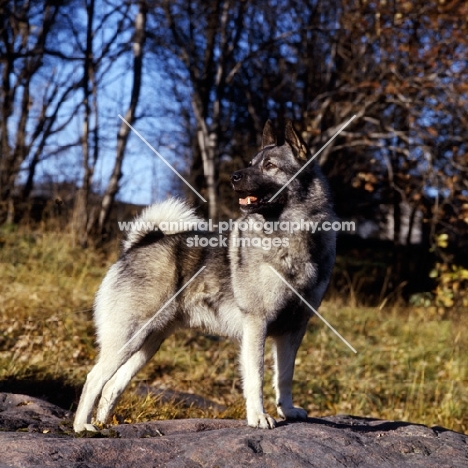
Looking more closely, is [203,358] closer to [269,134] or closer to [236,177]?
[269,134]

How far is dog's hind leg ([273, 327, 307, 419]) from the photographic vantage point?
356 cm

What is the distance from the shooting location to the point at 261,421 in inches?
123

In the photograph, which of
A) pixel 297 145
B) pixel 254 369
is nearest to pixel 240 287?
pixel 254 369

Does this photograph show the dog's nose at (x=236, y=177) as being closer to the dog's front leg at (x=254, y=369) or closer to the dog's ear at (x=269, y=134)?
the dog's ear at (x=269, y=134)

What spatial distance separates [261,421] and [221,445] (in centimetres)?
51

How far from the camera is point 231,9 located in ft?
33.0

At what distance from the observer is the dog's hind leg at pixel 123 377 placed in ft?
12.0

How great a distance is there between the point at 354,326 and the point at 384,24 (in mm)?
4541

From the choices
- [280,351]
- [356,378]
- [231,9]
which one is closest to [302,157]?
[280,351]

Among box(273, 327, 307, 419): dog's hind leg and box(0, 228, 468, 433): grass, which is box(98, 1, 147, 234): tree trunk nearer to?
box(0, 228, 468, 433): grass

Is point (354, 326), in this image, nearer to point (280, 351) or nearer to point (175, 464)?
point (280, 351)

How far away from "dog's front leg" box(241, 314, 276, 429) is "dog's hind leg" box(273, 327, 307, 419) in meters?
0.31

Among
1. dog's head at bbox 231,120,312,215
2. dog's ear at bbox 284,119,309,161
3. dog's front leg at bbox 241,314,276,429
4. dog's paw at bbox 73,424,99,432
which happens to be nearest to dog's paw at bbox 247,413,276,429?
dog's front leg at bbox 241,314,276,429

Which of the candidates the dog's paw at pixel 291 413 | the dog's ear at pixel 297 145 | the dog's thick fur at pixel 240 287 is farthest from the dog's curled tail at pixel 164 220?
the dog's paw at pixel 291 413
